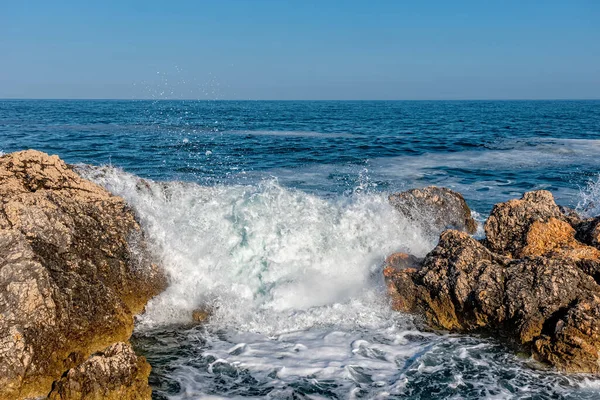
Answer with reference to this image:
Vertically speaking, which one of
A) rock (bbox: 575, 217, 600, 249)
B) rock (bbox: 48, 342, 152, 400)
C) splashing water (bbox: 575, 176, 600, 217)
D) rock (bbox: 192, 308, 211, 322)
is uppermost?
rock (bbox: 575, 217, 600, 249)

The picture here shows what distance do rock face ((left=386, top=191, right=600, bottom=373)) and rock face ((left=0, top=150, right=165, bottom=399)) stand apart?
3710mm

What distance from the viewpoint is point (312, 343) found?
6.53 metres

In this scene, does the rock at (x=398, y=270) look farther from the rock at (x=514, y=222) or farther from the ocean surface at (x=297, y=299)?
the rock at (x=514, y=222)

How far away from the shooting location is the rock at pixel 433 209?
9.51 m

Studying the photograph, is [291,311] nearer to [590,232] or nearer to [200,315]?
[200,315]

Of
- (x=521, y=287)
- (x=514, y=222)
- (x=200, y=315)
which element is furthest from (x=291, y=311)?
(x=514, y=222)

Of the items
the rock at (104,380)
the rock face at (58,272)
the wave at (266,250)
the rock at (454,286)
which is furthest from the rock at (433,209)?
the rock at (104,380)

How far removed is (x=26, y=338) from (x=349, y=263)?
16.2 feet

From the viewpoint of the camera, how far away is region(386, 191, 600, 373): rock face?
5719 millimetres

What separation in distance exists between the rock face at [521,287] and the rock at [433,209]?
158 cm

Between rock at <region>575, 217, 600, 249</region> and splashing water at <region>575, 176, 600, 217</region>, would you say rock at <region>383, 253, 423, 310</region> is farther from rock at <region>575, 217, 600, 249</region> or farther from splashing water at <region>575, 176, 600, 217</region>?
splashing water at <region>575, 176, 600, 217</region>

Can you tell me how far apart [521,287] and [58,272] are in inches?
218

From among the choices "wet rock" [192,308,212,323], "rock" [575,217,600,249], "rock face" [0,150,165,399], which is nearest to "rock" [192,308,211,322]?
"wet rock" [192,308,212,323]

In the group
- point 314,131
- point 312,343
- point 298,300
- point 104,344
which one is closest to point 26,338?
point 104,344
